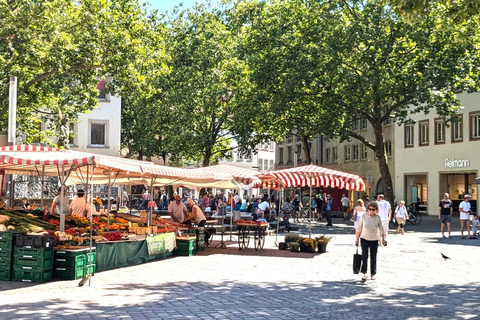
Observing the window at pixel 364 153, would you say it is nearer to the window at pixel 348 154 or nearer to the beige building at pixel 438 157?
the window at pixel 348 154

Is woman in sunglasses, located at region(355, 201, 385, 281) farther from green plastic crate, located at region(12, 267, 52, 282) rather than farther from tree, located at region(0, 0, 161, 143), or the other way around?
tree, located at region(0, 0, 161, 143)

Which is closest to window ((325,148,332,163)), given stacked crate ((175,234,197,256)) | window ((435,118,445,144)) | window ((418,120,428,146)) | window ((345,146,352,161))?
window ((345,146,352,161))

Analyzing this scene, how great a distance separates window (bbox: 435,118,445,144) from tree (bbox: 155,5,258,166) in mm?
12604

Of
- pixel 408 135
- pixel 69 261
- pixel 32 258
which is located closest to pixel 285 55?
pixel 408 135

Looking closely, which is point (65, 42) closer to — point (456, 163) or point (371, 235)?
point (371, 235)

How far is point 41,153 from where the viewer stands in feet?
50.6

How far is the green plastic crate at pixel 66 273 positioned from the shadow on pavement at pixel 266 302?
1.12 meters

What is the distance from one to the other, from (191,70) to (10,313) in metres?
42.6

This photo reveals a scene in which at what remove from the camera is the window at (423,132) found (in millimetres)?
49594

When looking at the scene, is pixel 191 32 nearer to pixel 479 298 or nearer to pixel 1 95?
pixel 1 95

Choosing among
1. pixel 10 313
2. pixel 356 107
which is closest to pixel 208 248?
pixel 10 313

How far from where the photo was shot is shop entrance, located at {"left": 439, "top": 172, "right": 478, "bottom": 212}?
1805 inches

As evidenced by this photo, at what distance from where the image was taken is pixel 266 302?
37.6 feet

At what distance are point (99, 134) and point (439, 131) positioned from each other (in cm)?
2546
